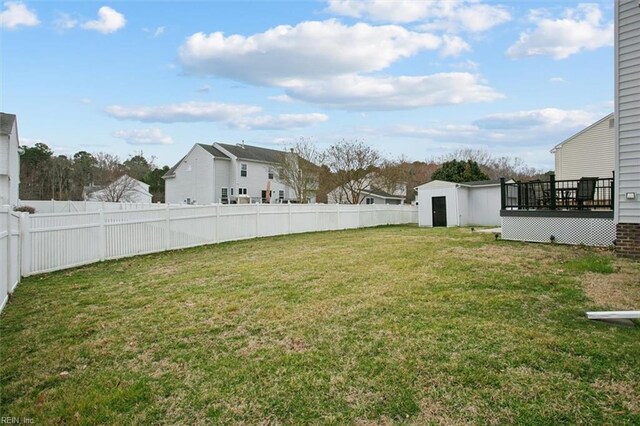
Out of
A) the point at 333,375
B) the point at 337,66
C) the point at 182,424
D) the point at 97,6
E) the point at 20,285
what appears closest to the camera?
the point at 182,424

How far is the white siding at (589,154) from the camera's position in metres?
17.3

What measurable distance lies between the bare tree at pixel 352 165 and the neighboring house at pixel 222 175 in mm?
7441

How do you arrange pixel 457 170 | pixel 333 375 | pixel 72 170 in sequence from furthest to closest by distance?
1. pixel 72 170
2. pixel 457 170
3. pixel 333 375

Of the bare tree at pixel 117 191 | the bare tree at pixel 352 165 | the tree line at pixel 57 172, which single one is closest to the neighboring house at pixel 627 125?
the bare tree at pixel 352 165

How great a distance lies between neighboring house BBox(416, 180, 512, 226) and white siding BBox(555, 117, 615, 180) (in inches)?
Answer: 125

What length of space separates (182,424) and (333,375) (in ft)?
3.74

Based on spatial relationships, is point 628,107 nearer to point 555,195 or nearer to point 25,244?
point 555,195

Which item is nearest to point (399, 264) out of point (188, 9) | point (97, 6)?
point (188, 9)

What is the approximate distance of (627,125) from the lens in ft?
25.9

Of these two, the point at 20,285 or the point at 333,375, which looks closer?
the point at 333,375

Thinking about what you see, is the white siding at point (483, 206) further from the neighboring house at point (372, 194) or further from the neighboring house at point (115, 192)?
the neighboring house at point (115, 192)

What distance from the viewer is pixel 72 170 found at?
42.6 m

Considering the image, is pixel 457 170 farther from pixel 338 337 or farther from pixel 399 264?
pixel 338 337

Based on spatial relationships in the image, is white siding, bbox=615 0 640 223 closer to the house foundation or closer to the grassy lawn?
the house foundation
